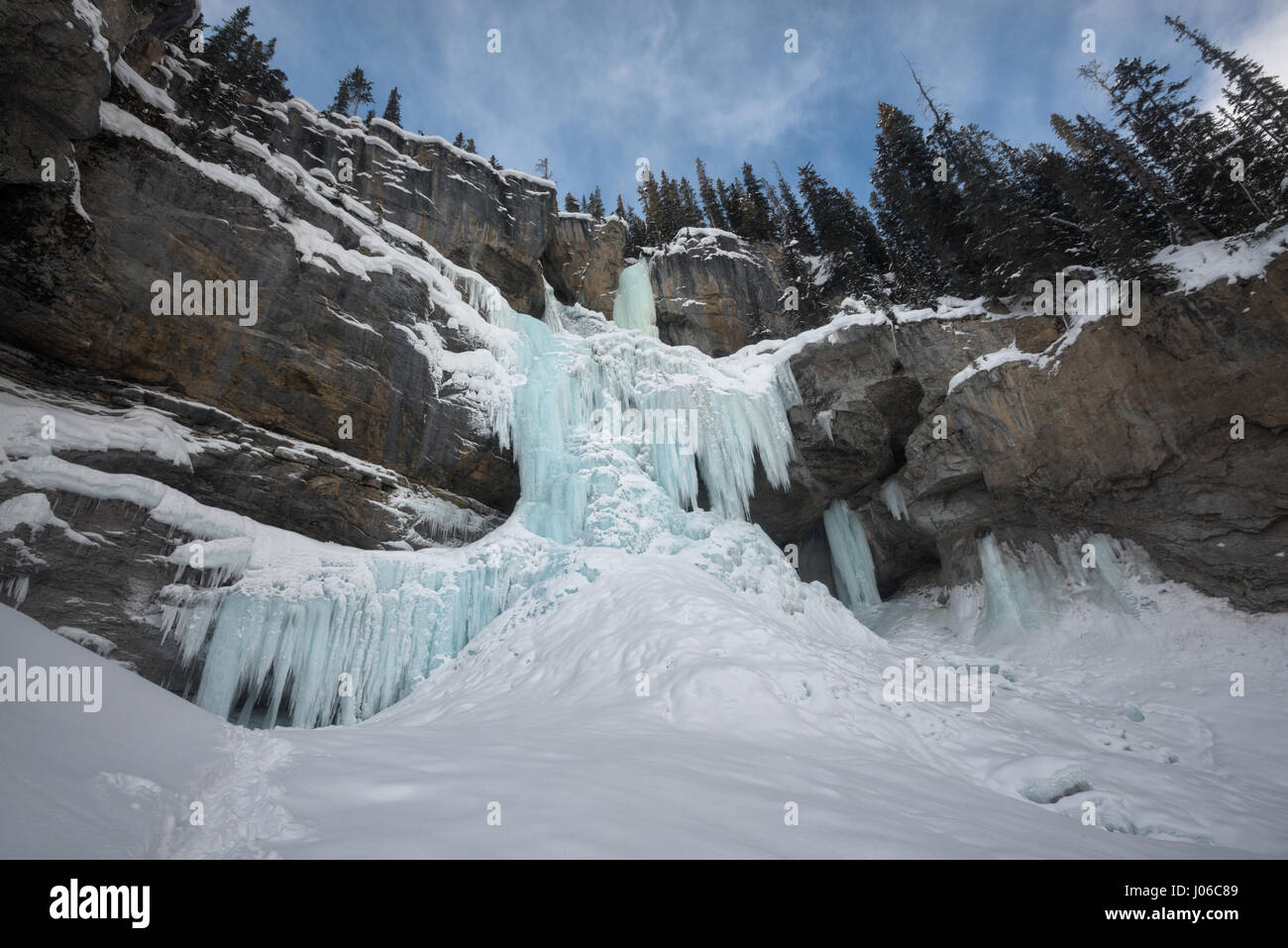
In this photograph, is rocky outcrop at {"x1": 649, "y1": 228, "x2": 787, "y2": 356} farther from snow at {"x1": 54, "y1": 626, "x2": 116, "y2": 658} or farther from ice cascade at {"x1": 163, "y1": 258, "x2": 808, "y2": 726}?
snow at {"x1": 54, "y1": 626, "x2": 116, "y2": 658}

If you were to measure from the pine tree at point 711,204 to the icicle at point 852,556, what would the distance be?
24126 mm

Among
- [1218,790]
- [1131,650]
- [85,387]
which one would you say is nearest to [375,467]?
[85,387]

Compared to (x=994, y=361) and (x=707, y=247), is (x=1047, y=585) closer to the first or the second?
(x=994, y=361)

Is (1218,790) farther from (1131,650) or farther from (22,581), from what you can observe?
(22,581)

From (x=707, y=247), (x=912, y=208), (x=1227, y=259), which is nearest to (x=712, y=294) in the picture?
(x=707, y=247)

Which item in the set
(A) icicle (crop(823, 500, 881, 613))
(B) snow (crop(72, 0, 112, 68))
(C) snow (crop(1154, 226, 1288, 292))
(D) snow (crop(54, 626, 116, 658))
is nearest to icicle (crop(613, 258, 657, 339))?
(A) icicle (crop(823, 500, 881, 613))

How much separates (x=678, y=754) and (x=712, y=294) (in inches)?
953

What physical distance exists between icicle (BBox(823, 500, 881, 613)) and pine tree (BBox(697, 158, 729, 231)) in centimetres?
2413

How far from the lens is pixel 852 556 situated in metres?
18.5

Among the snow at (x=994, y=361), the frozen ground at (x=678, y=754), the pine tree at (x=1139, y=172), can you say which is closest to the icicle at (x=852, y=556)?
the snow at (x=994, y=361)

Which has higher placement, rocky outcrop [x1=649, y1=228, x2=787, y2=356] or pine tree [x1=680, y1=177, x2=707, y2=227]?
pine tree [x1=680, y1=177, x2=707, y2=227]

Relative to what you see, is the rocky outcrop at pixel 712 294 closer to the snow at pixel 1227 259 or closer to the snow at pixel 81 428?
the snow at pixel 1227 259

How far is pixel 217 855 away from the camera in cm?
156

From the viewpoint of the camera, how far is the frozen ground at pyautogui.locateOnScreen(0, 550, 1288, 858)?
1.82 meters
